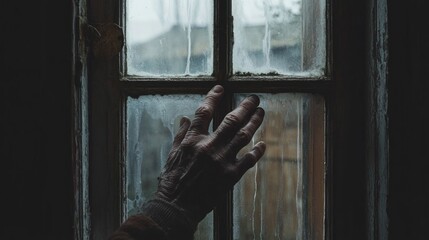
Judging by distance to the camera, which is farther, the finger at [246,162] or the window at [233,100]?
the window at [233,100]

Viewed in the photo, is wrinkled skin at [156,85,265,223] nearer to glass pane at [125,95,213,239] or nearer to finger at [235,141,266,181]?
finger at [235,141,266,181]

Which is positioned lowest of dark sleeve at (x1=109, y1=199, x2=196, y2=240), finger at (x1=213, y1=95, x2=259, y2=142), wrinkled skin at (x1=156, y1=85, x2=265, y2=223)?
dark sleeve at (x1=109, y1=199, x2=196, y2=240)

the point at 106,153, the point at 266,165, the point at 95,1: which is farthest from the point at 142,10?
the point at 266,165

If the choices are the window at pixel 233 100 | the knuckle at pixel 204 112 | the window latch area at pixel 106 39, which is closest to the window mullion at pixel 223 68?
the window at pixel 233 100

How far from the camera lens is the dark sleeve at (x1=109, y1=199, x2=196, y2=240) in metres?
0.85

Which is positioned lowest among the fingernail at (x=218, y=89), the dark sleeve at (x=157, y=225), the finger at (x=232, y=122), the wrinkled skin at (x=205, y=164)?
the dark sleeve at (x=157, y=225)

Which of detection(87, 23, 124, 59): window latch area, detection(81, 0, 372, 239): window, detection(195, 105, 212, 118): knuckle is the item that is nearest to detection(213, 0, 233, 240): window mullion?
detection(81, 0, 372, 239): window

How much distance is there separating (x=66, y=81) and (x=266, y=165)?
0.46 metres

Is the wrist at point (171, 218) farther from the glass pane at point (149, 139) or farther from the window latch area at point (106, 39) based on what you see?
the window latch area at point (106, 39)

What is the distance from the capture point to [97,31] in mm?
1009

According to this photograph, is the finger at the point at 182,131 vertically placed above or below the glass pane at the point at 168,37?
below

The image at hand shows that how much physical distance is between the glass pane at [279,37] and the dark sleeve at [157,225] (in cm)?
35

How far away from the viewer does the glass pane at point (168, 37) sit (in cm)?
105
